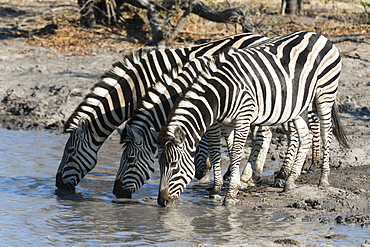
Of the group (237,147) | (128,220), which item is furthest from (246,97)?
(128,220)

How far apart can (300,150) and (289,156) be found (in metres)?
0.37

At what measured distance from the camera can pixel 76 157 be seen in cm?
766

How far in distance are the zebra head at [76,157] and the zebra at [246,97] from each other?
1.56 meters

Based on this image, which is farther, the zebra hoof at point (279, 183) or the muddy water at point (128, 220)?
the zebra hoof at point (279, 183)

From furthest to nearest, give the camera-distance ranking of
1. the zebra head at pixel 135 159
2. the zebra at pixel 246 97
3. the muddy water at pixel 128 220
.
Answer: the zebra head at pixel 135 159
the zebra at pixel 246 97
the muddy water at pixel 128 220

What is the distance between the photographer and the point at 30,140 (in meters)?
11.0

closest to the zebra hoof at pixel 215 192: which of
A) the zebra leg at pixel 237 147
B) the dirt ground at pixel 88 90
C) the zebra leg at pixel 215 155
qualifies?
the zebra leg at pixel 215 155

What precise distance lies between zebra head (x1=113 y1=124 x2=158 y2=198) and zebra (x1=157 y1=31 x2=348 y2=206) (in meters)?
0.72

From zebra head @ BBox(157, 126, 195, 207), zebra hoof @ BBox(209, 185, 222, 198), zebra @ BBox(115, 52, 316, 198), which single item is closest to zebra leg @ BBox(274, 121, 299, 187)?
zebra hoof @ BBox(209, 185, 222, 198)

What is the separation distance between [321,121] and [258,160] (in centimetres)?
105

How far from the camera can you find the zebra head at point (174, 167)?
6.37 meters

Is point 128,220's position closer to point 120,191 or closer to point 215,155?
point 120,191

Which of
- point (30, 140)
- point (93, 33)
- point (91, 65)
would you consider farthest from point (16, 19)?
point (30, 140)

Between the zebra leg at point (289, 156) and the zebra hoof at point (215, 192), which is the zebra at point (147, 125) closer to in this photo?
the zebra hoof at point (215, 192)
